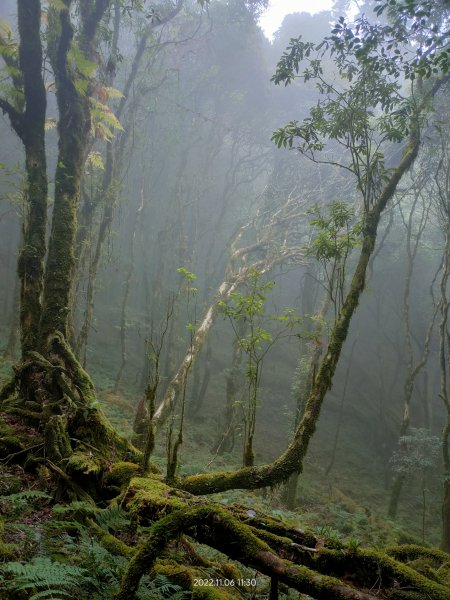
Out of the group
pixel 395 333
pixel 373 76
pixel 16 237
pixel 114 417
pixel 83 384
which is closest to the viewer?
pixel 83 384

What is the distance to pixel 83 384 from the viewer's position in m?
5.77

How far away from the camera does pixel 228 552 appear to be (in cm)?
282

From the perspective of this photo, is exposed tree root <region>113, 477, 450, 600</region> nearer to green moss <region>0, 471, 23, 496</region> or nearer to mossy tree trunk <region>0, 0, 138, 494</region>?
green moss <region>0, 471, 23, 496</region>

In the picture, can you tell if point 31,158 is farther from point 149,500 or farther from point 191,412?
point 191,412

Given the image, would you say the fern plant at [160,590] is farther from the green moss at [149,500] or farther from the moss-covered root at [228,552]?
the green moss at [149,500]

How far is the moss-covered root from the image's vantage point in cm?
241

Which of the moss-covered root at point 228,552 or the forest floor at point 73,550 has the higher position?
the moss-covered root at point 228,552

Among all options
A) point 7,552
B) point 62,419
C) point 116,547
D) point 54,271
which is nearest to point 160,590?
point 116,547

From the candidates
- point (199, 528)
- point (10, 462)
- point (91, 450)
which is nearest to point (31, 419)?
point (10, 462)

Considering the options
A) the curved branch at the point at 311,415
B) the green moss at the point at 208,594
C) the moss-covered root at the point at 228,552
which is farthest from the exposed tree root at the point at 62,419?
the moss-covered root at the point at 228,552

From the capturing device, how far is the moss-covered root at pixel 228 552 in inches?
94.9

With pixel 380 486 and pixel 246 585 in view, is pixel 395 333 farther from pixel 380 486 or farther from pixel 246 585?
pixel 246 585

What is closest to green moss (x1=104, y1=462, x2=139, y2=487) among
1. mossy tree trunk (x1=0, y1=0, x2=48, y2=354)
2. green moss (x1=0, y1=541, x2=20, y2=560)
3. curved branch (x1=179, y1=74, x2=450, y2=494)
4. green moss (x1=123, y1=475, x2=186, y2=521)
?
green moss (x1=123, y1=475, x2=186, y2=521)

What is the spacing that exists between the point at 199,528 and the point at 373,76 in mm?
7238
